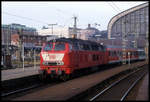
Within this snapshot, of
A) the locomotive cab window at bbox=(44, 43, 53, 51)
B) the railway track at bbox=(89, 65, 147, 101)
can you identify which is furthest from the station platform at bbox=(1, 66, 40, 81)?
the railway track at bbox=(89, 65, 147, 101)

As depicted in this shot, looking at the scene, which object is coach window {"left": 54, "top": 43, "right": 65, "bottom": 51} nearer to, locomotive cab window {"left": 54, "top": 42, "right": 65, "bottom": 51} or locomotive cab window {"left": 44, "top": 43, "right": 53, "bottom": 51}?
locomotive cab window {"left": 54, "top": 42, "right": 65, "bottom": 51}

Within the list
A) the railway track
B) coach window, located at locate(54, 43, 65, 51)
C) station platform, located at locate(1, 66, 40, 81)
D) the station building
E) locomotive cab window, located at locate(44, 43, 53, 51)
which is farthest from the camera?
the station building

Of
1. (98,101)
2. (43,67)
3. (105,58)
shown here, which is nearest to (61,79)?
(43,67)

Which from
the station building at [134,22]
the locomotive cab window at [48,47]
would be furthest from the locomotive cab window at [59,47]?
the station building at [134,22]

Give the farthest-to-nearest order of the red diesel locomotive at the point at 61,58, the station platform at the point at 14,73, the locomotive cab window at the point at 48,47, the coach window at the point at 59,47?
the locomotive cab window at the point at 48,47 → the coach window at the point at 59,47 → the red diesel locomotive at the point at 61,58 → the station platform at the point at 14,73

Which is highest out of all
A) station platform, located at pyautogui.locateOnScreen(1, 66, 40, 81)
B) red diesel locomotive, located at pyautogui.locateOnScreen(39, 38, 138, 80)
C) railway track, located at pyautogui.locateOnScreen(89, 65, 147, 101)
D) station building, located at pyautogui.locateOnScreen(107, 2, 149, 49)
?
station building, located at pyautogui.locateOnScreen(107, 2, 149, 49)

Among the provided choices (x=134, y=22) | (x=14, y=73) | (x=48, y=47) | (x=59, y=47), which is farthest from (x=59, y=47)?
(x=134, y=22)

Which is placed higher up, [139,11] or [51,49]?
[139,11]

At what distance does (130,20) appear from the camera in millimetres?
69750

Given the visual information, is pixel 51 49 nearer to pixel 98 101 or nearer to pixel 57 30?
pixel 98 101

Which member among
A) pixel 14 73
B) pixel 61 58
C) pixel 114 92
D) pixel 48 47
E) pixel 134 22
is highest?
pixel 134 22

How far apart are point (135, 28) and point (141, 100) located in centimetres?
5680

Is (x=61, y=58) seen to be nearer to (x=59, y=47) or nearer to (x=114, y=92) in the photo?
(x=59, y=47)

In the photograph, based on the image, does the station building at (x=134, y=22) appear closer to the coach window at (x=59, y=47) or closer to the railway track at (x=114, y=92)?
the railway track at (x=114, y=92)
